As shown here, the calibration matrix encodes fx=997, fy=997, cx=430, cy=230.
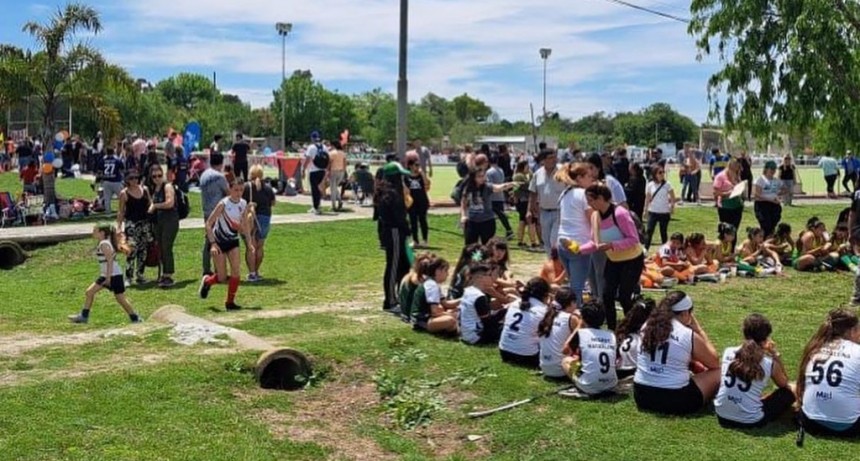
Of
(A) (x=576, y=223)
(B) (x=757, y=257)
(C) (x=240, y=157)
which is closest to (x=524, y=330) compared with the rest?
(A) (x=576, y=223)

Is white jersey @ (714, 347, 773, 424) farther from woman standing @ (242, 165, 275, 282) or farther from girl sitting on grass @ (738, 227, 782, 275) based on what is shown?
woman standing @ (242, 165, 275, 282)

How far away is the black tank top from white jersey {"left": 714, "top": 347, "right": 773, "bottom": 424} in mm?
9225

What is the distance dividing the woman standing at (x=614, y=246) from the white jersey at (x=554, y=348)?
1.06 m

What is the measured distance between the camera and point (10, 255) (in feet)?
56.0

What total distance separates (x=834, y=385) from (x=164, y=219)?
383 inches

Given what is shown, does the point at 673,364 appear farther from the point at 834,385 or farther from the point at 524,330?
the point at 524,330

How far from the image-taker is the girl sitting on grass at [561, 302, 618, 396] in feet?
24.3

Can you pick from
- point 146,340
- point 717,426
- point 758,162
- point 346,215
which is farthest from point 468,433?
point 758,162

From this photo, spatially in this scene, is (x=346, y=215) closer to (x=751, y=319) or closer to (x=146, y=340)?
(x=146, y=340)

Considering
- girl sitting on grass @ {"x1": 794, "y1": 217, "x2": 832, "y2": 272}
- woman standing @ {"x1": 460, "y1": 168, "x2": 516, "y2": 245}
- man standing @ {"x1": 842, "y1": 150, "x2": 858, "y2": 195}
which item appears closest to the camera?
woman standing @ {"x1": 460, "y1": 168, "x2": 516, "y2": 245}

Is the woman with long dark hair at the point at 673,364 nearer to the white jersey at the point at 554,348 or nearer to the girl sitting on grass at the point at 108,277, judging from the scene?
Result: the white jersey at the point at 554,348

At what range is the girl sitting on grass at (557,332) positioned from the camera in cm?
795

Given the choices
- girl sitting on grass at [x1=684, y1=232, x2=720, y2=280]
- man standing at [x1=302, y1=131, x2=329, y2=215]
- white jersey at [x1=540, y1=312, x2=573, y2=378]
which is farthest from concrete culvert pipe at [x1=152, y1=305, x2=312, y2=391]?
man standing at [x1=302, y1=131, x2=329, y2=215]

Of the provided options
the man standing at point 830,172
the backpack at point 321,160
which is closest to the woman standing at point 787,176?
the man standing at point 830,172
